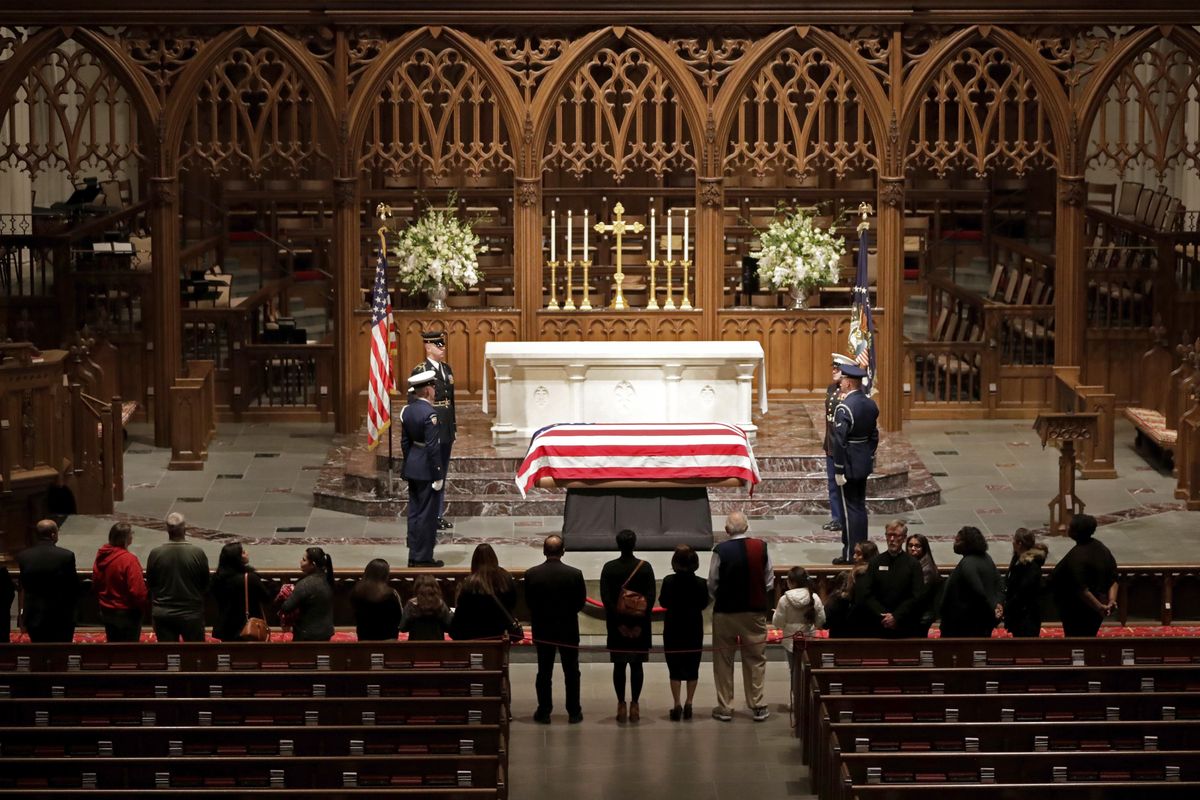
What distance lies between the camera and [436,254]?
22.1m

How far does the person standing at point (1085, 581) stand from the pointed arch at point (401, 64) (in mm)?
9531

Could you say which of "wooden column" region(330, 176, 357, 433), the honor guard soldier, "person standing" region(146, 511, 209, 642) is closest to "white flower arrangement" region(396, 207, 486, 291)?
"wooden column" region(330, 176, 357, 433)

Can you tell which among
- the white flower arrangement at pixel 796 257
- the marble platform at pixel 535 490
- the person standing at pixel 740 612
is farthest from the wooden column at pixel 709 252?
the person standing at pixel 740 612

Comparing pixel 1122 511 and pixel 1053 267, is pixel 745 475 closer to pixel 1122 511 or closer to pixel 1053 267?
pixel 1122 511

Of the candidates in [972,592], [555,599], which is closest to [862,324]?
[972,592]

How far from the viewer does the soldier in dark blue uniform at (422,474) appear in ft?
57.4

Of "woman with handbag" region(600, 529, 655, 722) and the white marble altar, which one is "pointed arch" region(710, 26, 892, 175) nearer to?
the white marble altar

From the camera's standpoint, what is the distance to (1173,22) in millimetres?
22266

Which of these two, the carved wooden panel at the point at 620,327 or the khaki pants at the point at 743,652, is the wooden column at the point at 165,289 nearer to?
the carved wooden panel at the point at 620,327

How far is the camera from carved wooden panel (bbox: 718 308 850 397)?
22859 millimetres

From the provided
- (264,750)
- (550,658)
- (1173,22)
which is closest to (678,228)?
(1173,22)

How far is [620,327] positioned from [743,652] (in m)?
8.44

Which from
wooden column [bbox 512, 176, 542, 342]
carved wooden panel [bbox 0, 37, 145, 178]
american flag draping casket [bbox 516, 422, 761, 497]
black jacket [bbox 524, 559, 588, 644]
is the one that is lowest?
black jacket [bbox 524, 559, 588, 644]

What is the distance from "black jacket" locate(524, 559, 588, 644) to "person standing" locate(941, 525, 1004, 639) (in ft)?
7.93
